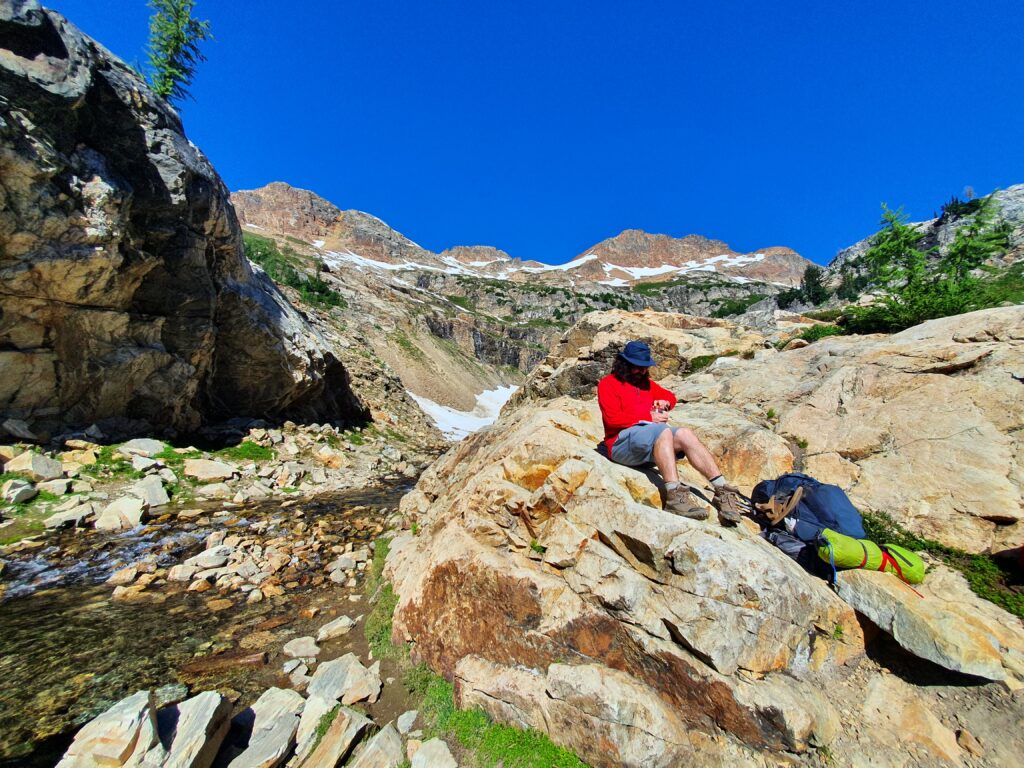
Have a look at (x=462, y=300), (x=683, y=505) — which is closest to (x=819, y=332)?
(x=683, y=505)

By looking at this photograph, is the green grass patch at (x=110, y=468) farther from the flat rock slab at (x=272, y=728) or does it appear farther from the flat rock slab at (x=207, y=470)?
the flat rock slab at (x=272, y=728)

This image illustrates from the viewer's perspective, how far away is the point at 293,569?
9414 mm

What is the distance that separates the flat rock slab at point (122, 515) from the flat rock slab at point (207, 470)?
9.76 ft

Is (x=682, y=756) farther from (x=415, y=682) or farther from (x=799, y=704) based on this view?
(x=415, y=682)

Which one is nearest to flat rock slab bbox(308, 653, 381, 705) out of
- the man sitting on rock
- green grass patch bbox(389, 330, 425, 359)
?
the man sitting on rock

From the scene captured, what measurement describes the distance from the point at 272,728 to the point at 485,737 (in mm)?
2651

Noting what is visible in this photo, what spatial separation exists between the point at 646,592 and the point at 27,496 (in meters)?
16.1

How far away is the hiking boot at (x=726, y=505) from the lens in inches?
217

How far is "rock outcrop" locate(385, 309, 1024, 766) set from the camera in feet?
13.6

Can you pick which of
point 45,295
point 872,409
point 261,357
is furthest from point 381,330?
point 872,409

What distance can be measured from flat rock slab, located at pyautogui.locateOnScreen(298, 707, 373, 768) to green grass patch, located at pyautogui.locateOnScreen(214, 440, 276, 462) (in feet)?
51.8

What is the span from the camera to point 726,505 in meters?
5.57

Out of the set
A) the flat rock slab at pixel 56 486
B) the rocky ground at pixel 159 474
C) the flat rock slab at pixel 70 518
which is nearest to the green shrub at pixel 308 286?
the rocky ground at pixel 159 474

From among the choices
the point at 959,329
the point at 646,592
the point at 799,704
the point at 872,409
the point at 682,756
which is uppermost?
the point at 959,329
